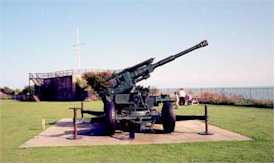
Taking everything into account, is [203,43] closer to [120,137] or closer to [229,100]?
[120,137]

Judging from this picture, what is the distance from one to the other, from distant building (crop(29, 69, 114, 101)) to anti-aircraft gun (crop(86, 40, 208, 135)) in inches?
1202

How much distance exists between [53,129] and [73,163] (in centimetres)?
608

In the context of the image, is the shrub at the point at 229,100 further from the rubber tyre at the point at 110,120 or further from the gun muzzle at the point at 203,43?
the rubber tyre at the point at 110,120

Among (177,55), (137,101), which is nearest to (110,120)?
(137,101)

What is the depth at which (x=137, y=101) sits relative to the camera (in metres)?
12.5

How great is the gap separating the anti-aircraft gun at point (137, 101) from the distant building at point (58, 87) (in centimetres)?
3053

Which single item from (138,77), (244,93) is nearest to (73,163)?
(138,77)

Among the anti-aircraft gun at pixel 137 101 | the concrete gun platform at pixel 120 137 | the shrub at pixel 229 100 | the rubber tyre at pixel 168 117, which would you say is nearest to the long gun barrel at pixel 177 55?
the anti-aircraft gun at pixel 137 101

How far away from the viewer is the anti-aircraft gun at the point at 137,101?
38.5 ft

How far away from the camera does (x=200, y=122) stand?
15367 mm

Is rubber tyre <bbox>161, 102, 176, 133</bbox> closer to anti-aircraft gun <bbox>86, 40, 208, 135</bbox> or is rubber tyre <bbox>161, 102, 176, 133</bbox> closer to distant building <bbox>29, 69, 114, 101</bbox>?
anti-aircraft gun <bbox>86, 40, 208, 135</bbox>

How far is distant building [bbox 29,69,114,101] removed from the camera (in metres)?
44.5

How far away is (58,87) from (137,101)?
122ft

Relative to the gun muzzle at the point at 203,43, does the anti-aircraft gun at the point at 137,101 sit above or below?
below
